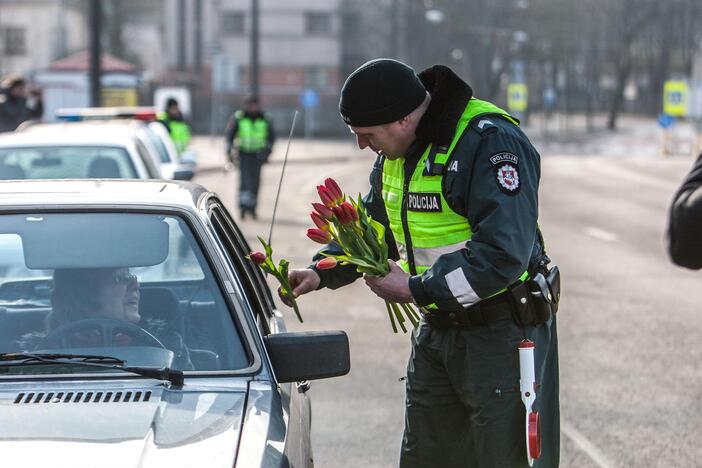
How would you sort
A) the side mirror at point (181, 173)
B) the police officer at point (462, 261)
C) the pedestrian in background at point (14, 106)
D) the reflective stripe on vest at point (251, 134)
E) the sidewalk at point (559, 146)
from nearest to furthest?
1. the police officer at point (462, 261)
2. the side mirror at point (181, 173)
3. the pedestrian in background at point (14, 106)
4. the reflective stripe on vest at point (251, 134)
5. the sidewalk at point (559, 146)

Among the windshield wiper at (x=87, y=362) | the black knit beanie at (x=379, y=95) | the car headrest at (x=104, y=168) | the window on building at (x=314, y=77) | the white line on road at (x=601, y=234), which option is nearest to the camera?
the windshield wiper at (x=87, y=362)

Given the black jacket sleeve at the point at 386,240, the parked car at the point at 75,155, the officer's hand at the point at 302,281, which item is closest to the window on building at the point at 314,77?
the parked car at the point at 75,155

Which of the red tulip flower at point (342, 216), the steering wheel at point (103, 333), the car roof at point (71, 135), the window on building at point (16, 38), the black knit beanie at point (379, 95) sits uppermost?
the black knit beanie at point (379, 95)

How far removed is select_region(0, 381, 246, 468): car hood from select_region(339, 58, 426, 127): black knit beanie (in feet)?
2.81

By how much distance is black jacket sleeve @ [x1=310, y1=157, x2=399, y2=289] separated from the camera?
4516 mm

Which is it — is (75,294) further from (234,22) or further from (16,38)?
(16,38)

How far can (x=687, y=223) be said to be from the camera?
291cm

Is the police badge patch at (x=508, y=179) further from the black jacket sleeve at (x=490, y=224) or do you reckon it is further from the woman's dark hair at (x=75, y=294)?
the woman's dark hair at (x=75, y=294)

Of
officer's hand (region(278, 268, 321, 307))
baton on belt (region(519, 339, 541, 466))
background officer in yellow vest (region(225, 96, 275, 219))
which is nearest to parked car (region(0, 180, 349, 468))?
officer's hand (region(278, 268, 321, 307))

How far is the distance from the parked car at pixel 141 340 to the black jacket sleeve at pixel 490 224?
35 cm

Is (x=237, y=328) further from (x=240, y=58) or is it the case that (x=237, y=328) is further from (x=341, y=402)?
(x=240, y=58)

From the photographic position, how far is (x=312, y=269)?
449 centimetres

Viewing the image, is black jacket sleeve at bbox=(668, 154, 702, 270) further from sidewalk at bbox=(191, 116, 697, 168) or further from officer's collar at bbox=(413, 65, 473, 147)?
sidewalk at bbox=(191, 116, 697, 168)

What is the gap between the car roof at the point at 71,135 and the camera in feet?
34.0
